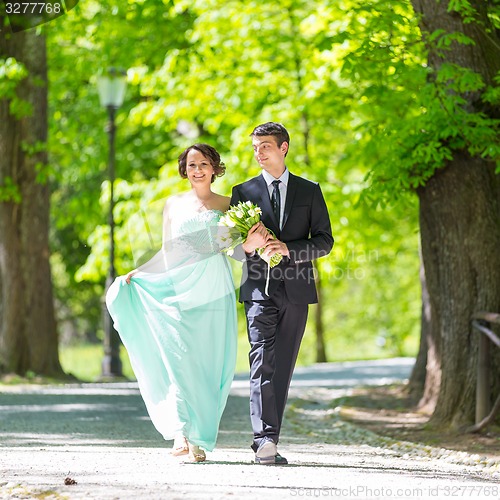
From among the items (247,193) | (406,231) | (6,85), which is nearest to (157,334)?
(247,193)

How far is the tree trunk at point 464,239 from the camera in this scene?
1159 cm

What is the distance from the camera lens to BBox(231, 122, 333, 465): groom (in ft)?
26.3

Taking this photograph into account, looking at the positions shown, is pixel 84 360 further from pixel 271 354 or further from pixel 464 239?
pixel 271 354

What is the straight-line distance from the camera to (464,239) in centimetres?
1184

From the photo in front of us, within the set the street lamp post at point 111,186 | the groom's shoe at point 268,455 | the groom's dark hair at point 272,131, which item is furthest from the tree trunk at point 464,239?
the street lamp post at point 111,186

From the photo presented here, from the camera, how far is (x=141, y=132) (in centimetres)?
2589

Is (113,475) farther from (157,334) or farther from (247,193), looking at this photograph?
(247,193)

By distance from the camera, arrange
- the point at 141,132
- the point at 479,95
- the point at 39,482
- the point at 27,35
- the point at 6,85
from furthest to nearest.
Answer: the point at 141,132 < the point at 27,35 < the point at 6,85 < the point at 479,95 < the point at 39,482

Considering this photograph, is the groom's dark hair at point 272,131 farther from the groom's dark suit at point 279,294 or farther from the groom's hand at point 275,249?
the groom's hand at point 275,249

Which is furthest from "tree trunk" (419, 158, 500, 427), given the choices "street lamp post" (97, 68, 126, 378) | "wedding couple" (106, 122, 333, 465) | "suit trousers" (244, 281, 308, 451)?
"street lamp post" (97, 68, 126, 378)

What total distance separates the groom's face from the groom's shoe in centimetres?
203

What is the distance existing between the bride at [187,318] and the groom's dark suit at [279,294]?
0.39 m

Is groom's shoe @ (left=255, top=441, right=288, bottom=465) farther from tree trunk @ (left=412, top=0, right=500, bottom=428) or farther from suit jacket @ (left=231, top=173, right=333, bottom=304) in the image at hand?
tree trunk @ (left=412, top=0, right=500, bottom=428)

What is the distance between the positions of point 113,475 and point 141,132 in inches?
755
